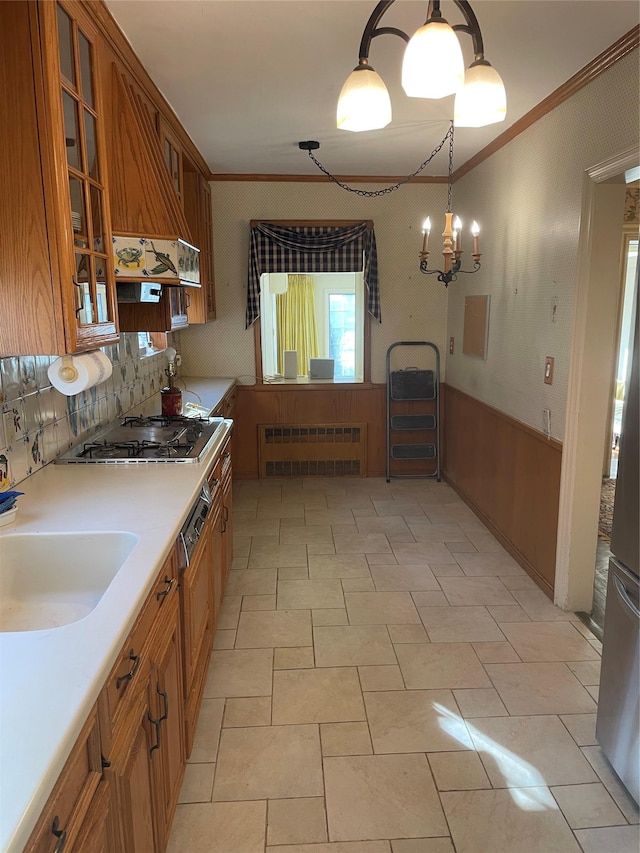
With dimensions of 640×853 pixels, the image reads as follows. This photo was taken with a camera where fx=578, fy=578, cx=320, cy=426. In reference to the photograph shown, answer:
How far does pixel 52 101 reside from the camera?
152 cm

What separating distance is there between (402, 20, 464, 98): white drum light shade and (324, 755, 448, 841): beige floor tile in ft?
6.51

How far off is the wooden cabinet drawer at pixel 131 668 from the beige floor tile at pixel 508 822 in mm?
1091

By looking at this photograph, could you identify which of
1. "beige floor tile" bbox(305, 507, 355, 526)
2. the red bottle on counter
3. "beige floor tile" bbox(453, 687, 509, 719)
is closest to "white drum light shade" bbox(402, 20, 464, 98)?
"beige floor tile" bbox(453, 687, 509, 719)

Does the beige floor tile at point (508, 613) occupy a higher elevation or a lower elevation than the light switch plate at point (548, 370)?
lower

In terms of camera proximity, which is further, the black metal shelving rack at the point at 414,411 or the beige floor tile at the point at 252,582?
the black metal shelving rack at the point at 414,411

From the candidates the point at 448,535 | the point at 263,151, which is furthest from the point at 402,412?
the point at 263,151

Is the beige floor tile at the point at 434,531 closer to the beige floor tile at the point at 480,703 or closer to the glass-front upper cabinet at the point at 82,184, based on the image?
the beige floor tile at the point at 480,703

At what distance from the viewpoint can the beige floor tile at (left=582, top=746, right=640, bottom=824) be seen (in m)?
1.77

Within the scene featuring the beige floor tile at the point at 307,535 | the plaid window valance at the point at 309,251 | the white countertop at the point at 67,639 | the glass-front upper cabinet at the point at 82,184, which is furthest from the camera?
the plaid window valance at the point at 309,251

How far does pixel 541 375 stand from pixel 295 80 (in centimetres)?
193

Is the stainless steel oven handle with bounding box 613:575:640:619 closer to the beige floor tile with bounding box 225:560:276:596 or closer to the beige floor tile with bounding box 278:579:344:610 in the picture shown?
the beige floor tile with bounding box 278:579:344:610

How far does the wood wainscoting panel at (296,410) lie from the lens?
16.5ft

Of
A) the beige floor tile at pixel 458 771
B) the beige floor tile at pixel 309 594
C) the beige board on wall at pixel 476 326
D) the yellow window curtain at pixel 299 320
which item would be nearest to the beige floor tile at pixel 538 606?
the beige floor tile at pixel 309 594

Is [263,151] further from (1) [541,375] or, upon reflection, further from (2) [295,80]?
(1) [541,375]
